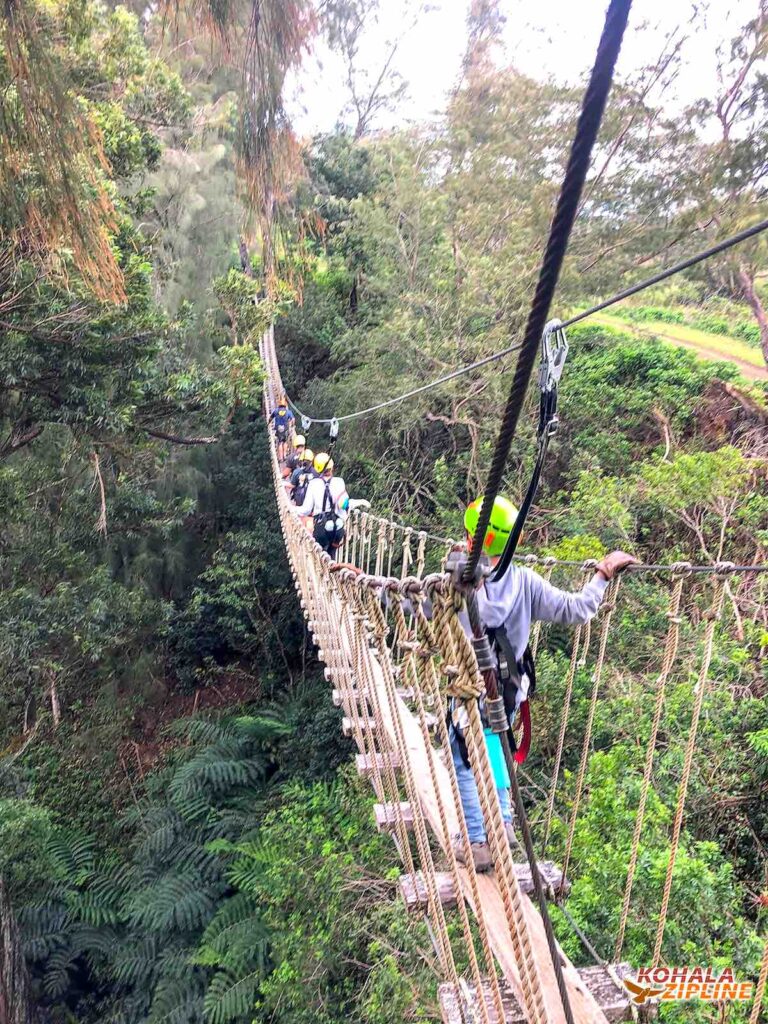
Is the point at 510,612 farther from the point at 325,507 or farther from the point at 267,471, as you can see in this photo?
Answer: the point at 267,471

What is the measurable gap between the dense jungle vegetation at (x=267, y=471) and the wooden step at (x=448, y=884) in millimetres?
813

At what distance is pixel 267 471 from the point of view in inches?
309

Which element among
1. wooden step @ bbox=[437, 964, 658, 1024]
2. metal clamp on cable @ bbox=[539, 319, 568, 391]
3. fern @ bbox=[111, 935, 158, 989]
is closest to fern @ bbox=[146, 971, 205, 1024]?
fern @ bbox=[111, 935, 158, 989]

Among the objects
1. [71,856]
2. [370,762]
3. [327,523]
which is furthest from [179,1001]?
[370,762]

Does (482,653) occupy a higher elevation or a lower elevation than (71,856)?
higher

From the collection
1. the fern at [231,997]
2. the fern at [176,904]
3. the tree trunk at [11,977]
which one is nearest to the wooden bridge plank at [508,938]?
the fern at [231,997]

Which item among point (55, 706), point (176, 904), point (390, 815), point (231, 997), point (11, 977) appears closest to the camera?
point (390, 815)

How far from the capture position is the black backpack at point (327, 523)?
3.38 m

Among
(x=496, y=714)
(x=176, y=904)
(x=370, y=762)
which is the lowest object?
(x=176, y=904)

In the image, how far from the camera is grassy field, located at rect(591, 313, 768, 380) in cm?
680

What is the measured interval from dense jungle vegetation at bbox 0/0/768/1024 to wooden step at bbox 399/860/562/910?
2.67 ft

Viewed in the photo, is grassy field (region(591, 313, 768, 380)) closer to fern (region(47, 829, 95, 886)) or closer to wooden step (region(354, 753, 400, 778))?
wooden step (region(354, 753, 400, 778))

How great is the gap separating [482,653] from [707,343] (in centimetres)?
782

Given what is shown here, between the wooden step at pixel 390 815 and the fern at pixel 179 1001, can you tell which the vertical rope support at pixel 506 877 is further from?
the fern at pixel 179 1001
